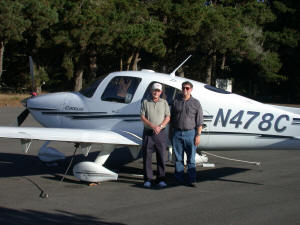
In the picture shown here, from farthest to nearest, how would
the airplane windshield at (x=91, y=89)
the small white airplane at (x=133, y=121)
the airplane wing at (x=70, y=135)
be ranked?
1. the airplane windshield at (x=91, y=89)
2. the small white airplane at (x=133, y=121)
3. the airplane wing at (x=70, y=135)

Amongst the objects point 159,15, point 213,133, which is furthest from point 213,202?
point 159,15

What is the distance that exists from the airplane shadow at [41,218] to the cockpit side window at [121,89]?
3.16 metres

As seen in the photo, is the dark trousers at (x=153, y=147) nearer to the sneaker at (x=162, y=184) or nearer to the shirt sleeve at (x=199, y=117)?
the sneaker at (x=162, y=184)

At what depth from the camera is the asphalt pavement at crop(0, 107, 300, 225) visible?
5801mm

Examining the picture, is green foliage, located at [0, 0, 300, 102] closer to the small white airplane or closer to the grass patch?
the grass patch

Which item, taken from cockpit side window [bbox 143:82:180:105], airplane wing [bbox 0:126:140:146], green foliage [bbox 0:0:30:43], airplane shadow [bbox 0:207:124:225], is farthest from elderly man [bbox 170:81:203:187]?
green foliage [bbox 0:0:30:43]

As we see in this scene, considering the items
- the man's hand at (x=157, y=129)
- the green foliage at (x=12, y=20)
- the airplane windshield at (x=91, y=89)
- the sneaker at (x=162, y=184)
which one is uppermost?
the green foliage at (x=12, y=20)

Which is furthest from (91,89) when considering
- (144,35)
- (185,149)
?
(144,35)

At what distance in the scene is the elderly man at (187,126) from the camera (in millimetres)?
7559

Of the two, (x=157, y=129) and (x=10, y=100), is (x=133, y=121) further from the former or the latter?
(x=10, y=100)

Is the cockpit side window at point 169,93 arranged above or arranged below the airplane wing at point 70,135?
above

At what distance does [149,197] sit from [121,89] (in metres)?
2.59

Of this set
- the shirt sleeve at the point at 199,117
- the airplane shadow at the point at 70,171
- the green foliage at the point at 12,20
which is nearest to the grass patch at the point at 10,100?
the green foliage at the point at 12,20

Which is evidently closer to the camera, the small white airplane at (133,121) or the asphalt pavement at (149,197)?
the asphalt pavement at (149,197)
